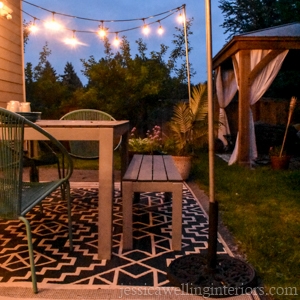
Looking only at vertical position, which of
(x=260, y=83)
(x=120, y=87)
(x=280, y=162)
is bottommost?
(x=280, y=162)

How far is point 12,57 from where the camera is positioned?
18.5 feet

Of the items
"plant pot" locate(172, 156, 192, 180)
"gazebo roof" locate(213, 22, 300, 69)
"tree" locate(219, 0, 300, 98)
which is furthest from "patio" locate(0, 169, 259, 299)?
"tree" locate(219, 0, 300, 98)

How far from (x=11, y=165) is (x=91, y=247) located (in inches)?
38.3

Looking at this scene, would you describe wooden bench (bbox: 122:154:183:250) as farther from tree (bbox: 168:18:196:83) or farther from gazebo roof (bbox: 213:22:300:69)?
tree (bbox: 168:18:196:83)

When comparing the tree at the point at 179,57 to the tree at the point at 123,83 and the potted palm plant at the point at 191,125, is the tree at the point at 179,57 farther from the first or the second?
the potted palm plant at the point at 191,125

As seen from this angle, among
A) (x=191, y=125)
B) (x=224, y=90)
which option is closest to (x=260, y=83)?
(x=191, y=125)

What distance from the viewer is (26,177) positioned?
5.04 meters

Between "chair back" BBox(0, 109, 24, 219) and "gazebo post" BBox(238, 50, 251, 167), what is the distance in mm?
4653

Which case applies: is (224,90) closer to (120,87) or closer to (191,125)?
(120,87)

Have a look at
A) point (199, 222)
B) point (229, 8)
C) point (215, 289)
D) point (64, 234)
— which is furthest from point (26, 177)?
point (229, 8)

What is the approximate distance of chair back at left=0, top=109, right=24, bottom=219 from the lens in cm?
180

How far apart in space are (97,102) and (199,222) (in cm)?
560

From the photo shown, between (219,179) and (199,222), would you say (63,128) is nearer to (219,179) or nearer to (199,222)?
(199,222)

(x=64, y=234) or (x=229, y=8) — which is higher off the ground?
(x=229, y=8)
